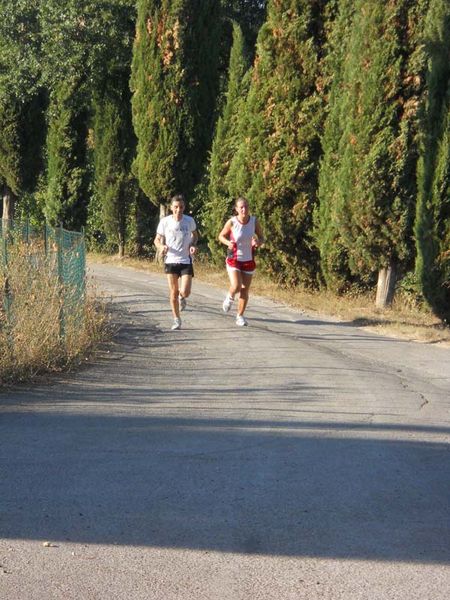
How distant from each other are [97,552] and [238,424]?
2.99 metres

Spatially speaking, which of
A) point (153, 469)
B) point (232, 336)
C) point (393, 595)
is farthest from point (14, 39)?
point (393, 595)

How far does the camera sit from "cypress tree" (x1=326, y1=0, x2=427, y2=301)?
14.9 m

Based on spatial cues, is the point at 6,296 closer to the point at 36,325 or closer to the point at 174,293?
the point at 36,325

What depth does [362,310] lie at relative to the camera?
1597 centimetres

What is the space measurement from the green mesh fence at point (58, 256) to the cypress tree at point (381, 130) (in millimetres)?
5282

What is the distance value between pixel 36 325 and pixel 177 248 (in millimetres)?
3445

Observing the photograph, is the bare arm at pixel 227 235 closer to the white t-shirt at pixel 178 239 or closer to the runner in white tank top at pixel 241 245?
the runner in white tank top at pixel 241 245

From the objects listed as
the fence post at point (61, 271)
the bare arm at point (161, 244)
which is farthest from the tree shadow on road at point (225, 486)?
the bare arm at point (161, 244)

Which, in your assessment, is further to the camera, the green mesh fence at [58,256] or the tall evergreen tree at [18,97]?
the tall evergreen tree at [18,97]

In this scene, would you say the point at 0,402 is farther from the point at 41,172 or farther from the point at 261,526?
the point at 41,172

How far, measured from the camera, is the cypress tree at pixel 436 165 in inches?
556

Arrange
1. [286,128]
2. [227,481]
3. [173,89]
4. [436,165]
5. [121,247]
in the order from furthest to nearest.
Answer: [121,247] < [173,89] < [286,128] < [436,165] < [227,481]

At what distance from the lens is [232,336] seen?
42.0 ft

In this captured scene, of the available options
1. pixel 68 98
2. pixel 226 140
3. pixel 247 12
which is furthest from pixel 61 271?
pixel 247 12
